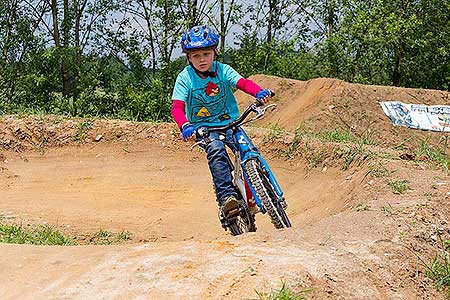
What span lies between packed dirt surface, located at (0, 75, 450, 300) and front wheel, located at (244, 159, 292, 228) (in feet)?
1.46

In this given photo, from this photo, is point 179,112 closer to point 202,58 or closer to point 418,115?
point 202,58

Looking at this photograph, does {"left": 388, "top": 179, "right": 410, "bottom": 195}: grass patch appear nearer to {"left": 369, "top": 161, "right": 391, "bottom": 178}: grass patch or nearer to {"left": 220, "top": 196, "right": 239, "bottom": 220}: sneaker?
{"left": 369, "top": 161, "right": 391, "bottom": 178}: grass patch

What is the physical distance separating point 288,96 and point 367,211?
10156mm

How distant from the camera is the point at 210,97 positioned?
512 centimetres

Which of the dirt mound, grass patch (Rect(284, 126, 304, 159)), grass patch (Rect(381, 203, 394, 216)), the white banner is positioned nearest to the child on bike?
grass patch (Rect(381, 203, 394, 216))

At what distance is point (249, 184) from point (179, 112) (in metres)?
0.75

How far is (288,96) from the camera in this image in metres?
14.5

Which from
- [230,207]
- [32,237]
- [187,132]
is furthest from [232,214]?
[32,237]

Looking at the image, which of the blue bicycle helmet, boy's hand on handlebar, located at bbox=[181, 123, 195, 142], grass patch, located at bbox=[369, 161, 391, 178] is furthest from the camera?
grass patch, located at bbox=[369, 161, 391, 178]

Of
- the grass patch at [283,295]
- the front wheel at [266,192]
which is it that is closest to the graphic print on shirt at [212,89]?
the front wheel at [266,192]

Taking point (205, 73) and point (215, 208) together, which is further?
point (215, 208)

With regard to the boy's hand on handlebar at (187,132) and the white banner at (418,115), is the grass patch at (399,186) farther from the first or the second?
the white banner at (418,115)

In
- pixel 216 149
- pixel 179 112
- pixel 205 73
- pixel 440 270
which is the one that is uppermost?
pixel 205 73

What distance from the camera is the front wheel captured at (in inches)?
187
